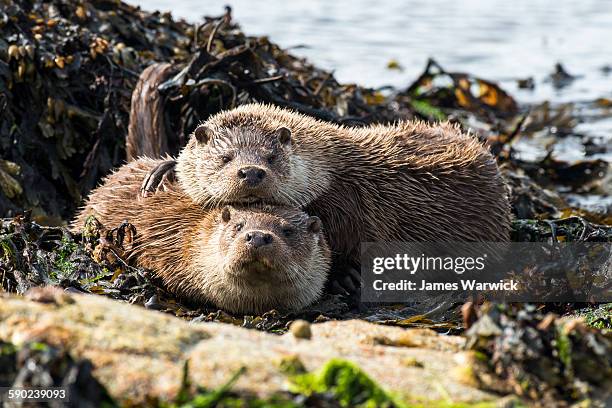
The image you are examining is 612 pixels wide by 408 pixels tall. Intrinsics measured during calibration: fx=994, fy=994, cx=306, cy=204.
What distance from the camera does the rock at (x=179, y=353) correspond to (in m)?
2.50

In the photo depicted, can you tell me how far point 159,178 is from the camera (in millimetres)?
5371

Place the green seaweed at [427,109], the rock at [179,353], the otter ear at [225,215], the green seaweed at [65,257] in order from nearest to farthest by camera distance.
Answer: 1. the rock at [179,353]
2. the otter ear at [225,215]
3. the green seaweed at [65,257]
4. the green seaweed at [427,109]

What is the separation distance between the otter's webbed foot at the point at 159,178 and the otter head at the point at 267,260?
0.71 metres

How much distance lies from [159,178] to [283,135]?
82 cm

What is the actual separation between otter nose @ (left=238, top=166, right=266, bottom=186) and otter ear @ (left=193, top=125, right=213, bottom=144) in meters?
0.45

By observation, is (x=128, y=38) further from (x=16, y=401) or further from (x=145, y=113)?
(x=16, y=401)

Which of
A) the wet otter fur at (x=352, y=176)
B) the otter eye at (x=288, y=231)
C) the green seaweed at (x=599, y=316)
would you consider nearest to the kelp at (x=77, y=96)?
the wet otter fur at (x=352, y=176)

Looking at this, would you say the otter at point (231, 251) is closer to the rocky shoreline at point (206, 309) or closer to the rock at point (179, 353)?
the rocky shoreline at point (206, 309)

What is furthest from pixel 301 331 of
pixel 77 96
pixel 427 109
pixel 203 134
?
pixel 427 109

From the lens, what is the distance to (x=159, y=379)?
2488 millimetres

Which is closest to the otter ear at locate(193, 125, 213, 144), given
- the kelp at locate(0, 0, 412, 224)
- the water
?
the kelp at locate(0, 0, 412, 224)

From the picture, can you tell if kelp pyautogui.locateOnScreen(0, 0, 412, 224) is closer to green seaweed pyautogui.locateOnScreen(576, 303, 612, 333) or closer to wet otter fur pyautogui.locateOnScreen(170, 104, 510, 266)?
wet otter fur pyautogui.locateOnScreen(170, 104, 510, 266)

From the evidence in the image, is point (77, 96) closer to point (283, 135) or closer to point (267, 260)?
point (283, 135)

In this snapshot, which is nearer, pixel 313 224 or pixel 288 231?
pixel 288 231
